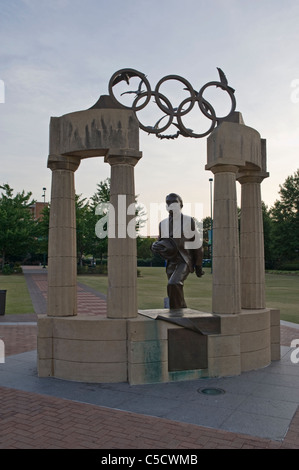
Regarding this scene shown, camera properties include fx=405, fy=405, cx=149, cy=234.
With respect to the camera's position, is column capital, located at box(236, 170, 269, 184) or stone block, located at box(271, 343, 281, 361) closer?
stone block, located at box(271, 343, 281, 361)

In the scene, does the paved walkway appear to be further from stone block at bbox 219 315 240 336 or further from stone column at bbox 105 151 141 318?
stone column at bbox 105 151 141 318

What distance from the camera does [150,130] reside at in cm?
892

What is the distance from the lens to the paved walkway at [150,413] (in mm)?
5305

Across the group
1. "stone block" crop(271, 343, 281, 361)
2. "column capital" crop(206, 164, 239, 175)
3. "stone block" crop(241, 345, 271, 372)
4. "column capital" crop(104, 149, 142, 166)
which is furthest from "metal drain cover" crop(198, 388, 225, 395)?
"column capital" crop(104, 149, 142, 166)

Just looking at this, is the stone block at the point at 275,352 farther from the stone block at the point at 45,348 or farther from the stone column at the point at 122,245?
the stone block at the point at 45,348

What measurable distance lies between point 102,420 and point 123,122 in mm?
5688

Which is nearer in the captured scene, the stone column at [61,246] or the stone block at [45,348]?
the stone block at [45,348]

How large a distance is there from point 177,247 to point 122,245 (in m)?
1.57

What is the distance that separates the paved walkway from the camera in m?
5.30

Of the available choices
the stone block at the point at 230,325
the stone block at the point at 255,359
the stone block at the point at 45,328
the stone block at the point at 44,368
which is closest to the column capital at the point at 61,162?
the stone block at the point at 45,328

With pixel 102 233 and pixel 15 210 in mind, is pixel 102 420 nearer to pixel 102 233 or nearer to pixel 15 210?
pixel 102 233

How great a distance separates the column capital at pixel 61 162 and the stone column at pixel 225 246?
3.14 m

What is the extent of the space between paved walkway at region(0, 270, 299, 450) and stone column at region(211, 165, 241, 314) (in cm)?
163
